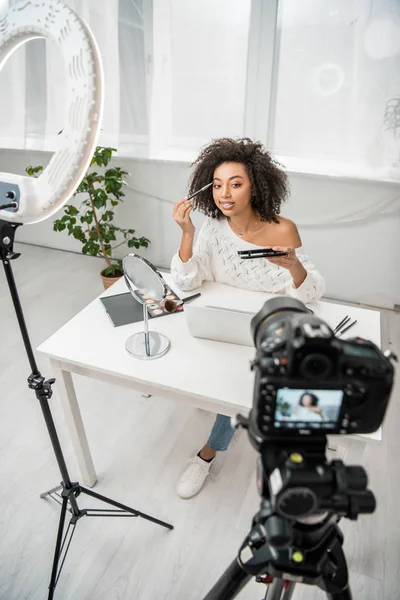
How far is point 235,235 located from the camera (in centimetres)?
156

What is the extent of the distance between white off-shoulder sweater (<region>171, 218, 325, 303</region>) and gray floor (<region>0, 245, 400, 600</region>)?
47 cm

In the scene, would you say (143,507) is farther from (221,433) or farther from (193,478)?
(221,433)

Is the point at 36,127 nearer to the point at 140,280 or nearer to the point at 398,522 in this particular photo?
the point at 140,280

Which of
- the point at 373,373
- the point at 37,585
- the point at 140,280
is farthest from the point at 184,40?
the point at 37,585

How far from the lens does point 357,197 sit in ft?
8.20

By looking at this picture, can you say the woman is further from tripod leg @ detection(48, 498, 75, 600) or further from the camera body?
the camera body

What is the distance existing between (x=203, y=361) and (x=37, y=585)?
92 cm

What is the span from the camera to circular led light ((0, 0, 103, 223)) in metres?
0.60

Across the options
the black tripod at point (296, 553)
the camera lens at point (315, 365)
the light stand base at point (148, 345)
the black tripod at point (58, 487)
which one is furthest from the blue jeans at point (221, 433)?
the camera lens at point (315, 365)

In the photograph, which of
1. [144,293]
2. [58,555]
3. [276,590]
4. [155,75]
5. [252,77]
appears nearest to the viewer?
[276,590]

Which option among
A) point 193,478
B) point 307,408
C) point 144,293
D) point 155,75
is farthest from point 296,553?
point 155,75

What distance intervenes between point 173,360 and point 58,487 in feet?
2.42

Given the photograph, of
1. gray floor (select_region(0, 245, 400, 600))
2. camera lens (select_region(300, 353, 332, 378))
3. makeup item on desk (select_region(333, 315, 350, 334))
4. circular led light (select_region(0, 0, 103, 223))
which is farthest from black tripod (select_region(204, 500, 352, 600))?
makeup item on desk (select_region(333, 315, 350, 334))

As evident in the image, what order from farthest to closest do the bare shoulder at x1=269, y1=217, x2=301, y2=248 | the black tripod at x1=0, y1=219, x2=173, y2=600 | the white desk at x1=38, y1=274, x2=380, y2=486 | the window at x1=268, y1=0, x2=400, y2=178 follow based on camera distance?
1. the window at x1=268, y1=0, x2=400, y2=178
2. the bare shoulder at x1=269, y1=217, x2=301, y2=248
3. the white desk at x1=38, y1=274, x2=380, y2=486
4. the black tripod at x1=0, y1=219, x2=173, y2=600
